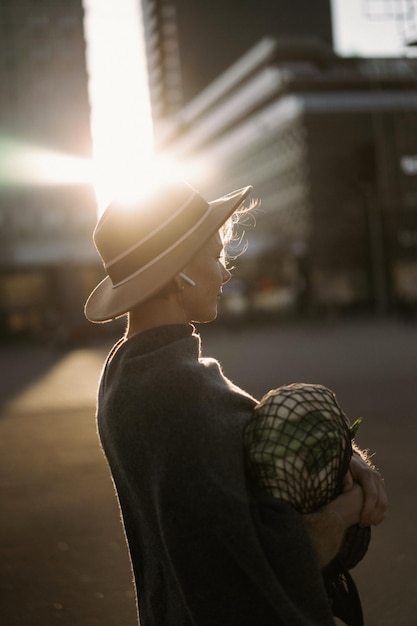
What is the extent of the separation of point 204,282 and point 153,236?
0.54ft

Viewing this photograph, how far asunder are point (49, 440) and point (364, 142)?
57158mm

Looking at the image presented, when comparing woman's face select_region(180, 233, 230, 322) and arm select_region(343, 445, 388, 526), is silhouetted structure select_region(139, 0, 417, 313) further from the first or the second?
arm select_region(343, 445, 388, 526)

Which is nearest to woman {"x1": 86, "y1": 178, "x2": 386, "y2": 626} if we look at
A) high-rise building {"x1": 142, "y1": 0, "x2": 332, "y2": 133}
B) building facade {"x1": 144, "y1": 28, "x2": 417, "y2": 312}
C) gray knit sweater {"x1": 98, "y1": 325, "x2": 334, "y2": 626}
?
gray knit sweater {"x1": 98, "y1": 325, "x2": 334, "y2": 626}

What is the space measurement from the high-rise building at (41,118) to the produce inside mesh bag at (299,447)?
218 feet

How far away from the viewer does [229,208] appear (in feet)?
5.85

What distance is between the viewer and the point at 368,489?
1731 mm

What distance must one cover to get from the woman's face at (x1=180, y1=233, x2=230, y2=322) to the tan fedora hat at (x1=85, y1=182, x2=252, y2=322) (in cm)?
7

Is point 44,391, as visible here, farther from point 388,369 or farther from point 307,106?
point 307,106

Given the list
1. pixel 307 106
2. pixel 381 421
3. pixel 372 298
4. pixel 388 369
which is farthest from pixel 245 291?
pixel 381 421

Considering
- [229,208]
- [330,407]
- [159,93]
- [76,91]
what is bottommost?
[330,407]

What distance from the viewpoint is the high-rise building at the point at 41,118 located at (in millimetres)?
71188

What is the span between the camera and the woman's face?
1.79 m

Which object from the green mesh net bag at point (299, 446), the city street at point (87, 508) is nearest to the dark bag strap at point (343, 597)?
the green mesh net bag at point (299, 446)

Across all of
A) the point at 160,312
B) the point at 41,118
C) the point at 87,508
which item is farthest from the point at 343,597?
the point at 41,118
